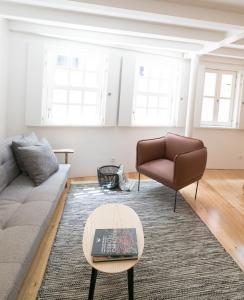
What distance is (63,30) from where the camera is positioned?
3439 millimetres

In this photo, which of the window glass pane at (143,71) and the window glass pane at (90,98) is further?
the window glass pane at (143,71)

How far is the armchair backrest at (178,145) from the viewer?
3.35 meters

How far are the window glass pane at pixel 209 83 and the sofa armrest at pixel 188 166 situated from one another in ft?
6.32

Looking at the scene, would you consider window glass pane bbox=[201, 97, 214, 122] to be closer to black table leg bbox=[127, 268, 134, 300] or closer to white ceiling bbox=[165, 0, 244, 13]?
white ceiling bbox=[165, 0, 244, 13]

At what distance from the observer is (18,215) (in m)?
1.95

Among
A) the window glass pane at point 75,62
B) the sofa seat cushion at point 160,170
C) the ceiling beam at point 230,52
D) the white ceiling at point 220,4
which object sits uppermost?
the white ceiling at point 220,4

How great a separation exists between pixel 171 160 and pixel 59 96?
1.91 meters

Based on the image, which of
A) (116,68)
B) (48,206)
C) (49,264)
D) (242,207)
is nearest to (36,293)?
(49,264)

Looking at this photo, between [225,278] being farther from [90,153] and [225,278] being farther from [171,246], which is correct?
[90,153]

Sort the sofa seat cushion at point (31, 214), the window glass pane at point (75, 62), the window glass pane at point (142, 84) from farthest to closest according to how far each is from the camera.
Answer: the window glass pane at point (142, 84) < the window glass pane at point (75, 62) < the sofa seat cushion at point (31, 214)

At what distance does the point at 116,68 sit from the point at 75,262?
9.52 ft

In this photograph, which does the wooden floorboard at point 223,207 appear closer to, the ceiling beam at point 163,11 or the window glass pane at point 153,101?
the window glass pane at point 153,101

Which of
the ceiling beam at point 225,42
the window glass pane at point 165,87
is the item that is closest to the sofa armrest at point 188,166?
the ceiling beam at point 225,42

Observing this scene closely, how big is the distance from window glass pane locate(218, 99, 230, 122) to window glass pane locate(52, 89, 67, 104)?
9.44 ft
